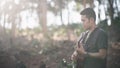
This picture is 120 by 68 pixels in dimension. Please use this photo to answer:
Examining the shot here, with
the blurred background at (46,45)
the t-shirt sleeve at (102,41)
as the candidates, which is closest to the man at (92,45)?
the t-shirt sleeve at (102,41)

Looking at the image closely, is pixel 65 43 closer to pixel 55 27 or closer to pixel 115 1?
pixel 115 1

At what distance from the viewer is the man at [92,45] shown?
3627 mm

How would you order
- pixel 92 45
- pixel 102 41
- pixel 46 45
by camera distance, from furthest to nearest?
pixel 46 45, pixel 92 45, pixel 102 41

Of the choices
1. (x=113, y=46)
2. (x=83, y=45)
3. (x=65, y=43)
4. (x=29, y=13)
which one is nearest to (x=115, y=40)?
(x=113, y=46)

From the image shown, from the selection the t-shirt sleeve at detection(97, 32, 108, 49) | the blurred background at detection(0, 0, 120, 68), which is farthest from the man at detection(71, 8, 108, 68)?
the blurred background at detection(0, 0, 120, 68)

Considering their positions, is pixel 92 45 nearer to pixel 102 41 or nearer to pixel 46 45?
pixel 102 41

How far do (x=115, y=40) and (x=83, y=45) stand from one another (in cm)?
848

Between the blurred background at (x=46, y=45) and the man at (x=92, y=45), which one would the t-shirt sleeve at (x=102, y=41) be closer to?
the man at (x=92, y=45)

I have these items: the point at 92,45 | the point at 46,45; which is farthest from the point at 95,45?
the point at 46,45

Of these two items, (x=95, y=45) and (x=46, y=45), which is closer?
(x=95, y=45)

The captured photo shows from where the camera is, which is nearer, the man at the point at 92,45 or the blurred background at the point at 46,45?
the man at the point at 92,45

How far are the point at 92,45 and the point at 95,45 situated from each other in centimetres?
5

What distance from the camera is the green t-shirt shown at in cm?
363

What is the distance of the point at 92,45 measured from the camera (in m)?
3.72
